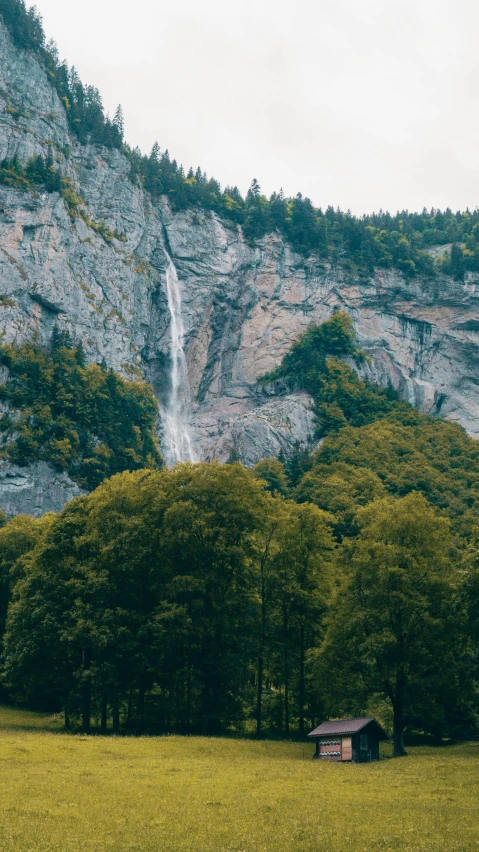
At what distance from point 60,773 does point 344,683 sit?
20.9 metres

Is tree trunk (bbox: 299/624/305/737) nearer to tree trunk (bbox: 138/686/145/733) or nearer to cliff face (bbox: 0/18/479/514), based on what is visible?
tree trunk (bbox: 138/686/145/733)

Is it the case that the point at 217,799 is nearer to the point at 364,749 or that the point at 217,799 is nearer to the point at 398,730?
the point at 364,749

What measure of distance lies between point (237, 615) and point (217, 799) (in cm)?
2332

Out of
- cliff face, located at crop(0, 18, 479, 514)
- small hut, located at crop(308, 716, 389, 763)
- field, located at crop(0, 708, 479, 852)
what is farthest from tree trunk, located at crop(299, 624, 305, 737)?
cliff face, located at crop(0, 18, 479, 514)

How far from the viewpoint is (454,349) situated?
154125 mm

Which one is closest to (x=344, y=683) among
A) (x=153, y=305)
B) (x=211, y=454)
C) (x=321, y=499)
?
(x=321, y=499)

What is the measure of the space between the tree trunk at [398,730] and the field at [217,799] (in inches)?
101

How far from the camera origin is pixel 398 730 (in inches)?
1876

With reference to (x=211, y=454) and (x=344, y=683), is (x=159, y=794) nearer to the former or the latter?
(x=344, y=683)

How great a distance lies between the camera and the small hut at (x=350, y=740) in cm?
4356

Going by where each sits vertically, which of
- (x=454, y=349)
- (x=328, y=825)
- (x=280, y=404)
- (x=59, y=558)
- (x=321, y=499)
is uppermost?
(x=454, y=349)

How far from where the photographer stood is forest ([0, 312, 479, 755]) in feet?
158

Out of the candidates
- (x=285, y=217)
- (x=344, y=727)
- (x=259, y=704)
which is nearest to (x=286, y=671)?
(x=259, y=704)

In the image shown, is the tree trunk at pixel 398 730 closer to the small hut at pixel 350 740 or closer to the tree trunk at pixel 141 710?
the small hut at pixel 350 740
